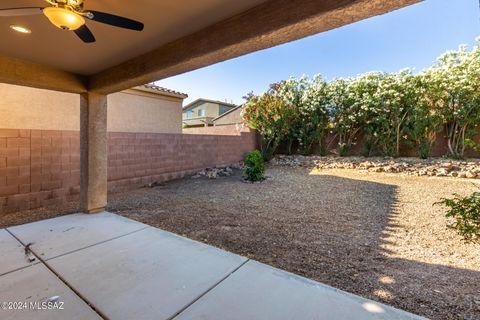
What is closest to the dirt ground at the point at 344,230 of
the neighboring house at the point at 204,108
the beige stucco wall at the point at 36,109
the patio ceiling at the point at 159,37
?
the patio ceiling at the point at 159,37

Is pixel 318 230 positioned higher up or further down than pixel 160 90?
further down

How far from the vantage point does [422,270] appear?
7.52 feet

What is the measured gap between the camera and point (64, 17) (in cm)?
166

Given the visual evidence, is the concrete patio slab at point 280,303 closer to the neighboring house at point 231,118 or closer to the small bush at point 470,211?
the small bush at point 470,211

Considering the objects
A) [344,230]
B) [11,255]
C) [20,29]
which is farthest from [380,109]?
[11,255]

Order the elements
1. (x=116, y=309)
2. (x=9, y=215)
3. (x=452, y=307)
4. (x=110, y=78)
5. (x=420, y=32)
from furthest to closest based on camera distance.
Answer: (x=420, y=32) → (x=9, y=215) → (x=110, y=78) → (x=452, y=307) → (x=116, y=309)

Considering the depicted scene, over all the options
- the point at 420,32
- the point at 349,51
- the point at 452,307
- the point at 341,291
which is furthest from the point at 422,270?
the point at 349,51

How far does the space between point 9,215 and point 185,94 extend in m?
7.09

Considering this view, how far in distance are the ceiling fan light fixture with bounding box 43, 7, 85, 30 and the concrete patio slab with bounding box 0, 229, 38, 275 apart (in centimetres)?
227

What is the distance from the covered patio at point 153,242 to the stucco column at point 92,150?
50cm

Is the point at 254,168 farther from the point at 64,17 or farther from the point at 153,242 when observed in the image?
the point at 64,17

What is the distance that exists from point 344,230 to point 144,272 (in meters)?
2.81

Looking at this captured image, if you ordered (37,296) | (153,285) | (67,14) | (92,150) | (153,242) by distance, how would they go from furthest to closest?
(92,150)
(153,242)
(153,285)
(37,296)
(67,14)

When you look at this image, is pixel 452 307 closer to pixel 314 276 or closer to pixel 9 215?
pixel 314 276
